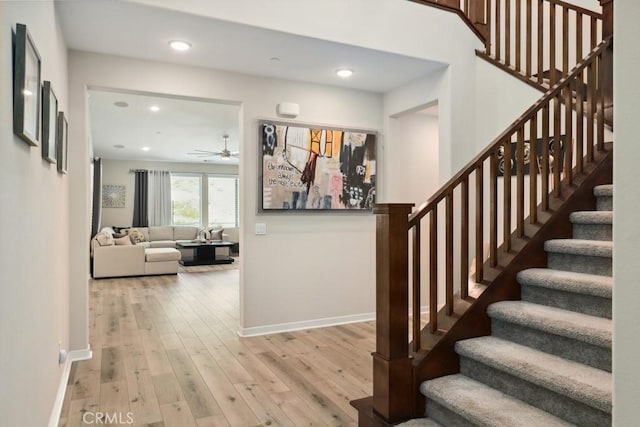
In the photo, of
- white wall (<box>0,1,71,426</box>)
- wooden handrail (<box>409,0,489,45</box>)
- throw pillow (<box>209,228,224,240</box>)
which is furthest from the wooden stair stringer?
throw pillow (<box>209,228,224,240</box>)

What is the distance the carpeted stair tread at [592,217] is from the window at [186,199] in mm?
10671

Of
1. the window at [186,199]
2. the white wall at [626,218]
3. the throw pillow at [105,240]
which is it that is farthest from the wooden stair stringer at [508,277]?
the window at [186,199]

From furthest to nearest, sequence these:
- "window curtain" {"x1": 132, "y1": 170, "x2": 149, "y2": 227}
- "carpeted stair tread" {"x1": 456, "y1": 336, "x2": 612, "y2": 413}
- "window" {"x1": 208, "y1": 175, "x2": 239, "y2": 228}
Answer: "window" {"x1": 208, "y1": 175, "x2": 239, "y2": 228} < "window curtain" {"x1": 132, "y1": 170, "x2": 149, "y2": 227} < "carpeted stair tread" {"x1": 456, "y1": 336, "x2": 612, "y2": 413}

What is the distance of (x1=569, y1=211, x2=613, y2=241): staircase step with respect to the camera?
8.45 feet

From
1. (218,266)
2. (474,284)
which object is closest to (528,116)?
(474,284)

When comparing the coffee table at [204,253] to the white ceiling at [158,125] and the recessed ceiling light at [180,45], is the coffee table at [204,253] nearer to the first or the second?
the white ceiling at [158,125]

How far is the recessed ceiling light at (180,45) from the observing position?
3.38 meters

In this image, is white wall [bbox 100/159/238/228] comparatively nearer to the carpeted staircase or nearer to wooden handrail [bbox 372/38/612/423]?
wooden handrail [bbox 372/38/612/423]

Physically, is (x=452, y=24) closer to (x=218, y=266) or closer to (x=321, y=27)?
(x=321, y=27)

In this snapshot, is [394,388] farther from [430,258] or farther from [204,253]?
[204,253]

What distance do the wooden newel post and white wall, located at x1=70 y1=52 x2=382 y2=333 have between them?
7.01 feet

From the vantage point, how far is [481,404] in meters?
2.02

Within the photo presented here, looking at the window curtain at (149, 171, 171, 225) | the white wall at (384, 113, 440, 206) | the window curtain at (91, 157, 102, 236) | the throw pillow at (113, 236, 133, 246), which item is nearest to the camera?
the white wall at (384, 113, 440, 206)

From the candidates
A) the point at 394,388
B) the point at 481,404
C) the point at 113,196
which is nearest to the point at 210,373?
the point at 394,388
